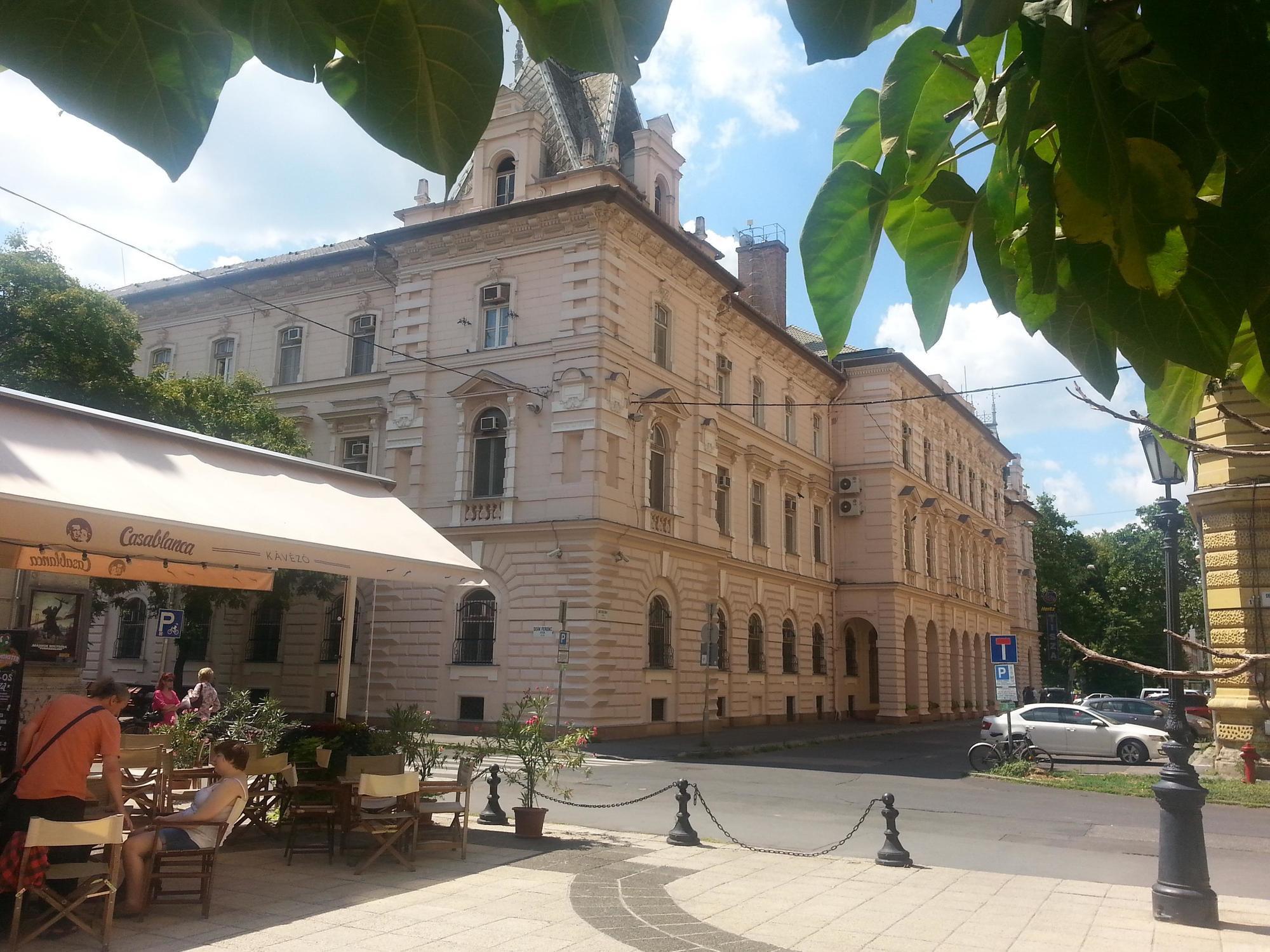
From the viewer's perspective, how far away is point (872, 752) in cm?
2817

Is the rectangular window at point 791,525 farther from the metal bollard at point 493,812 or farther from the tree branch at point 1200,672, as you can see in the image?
the tree branch at point 1200,672

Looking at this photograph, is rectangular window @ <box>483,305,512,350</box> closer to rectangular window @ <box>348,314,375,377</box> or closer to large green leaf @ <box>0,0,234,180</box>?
rectangular window @ <box>348,314,375,377</box>

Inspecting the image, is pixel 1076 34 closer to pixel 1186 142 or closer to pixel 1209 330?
pixel 1186 142

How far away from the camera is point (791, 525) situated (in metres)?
40.2

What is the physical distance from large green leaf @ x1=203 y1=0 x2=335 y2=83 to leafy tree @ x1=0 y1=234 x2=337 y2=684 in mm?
25327

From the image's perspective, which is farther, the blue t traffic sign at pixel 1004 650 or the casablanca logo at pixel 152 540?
the blue t traffic sign at pixel 1004 650

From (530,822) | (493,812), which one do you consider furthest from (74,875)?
(493,812)

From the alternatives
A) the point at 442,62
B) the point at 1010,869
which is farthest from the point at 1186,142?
the point at 1010,869

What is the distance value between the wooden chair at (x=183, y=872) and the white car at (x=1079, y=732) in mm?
22514

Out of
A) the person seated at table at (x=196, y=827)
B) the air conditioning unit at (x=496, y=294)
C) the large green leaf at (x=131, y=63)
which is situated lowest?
the person seated at table at (x=196, y=827)

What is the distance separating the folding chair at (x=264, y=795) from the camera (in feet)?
35.2

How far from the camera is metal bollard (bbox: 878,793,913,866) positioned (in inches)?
436

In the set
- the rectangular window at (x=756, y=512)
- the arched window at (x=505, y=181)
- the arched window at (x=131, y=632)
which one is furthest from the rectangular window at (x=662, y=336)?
the arched window at (x=131, y=632)

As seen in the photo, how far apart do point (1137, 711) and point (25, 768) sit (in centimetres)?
3593
